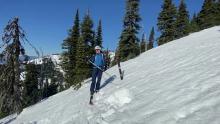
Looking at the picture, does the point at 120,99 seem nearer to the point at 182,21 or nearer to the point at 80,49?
the point at 80,49

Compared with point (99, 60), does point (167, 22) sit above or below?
above

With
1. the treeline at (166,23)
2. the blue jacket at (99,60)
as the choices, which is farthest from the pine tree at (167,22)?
the blue jacket at (99,60)

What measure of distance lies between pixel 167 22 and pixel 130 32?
11018 mm

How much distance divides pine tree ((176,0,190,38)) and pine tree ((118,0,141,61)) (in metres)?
11.9

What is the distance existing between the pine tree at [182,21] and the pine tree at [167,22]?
2.24 meters

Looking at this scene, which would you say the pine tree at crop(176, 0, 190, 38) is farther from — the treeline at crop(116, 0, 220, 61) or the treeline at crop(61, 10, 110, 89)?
the treeline at crop(61, 10, 110, 89)

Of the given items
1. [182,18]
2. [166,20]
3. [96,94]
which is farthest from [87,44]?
[96,94]

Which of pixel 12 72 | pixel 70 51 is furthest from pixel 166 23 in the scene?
pixel 12 72

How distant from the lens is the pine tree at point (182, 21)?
183 ft

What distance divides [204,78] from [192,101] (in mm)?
2235

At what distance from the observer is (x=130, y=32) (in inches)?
1729

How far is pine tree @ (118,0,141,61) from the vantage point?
43.6 metres

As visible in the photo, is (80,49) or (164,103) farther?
(80,49)

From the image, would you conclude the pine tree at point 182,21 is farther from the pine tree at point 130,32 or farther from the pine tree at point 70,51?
the pine tree at point 70,51
